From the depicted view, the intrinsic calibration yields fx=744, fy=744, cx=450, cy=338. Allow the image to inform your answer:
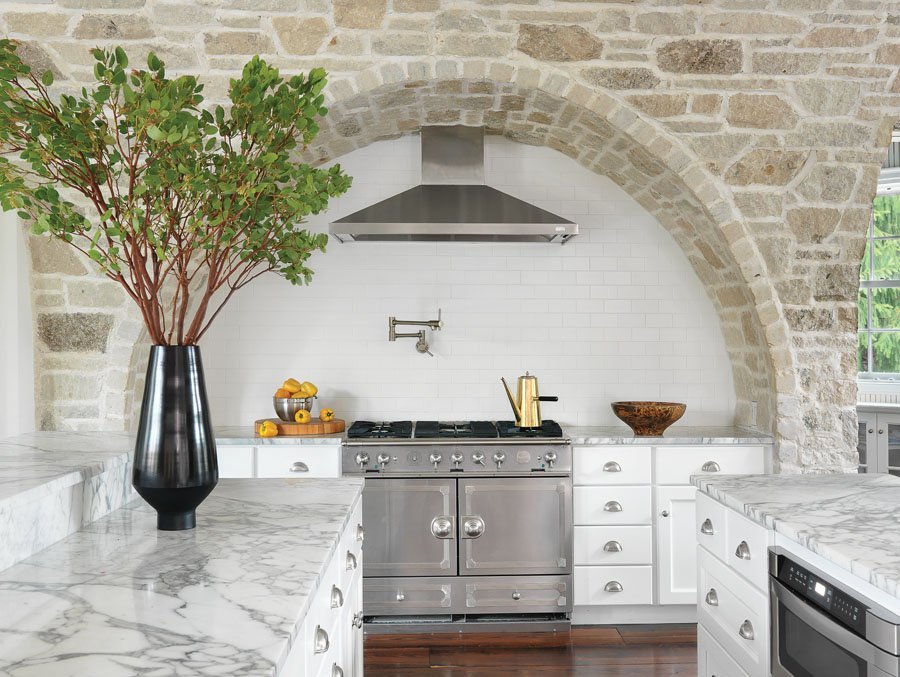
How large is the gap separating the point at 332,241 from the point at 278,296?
18.8 inches

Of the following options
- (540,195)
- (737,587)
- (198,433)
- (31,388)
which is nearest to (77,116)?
(198,433)

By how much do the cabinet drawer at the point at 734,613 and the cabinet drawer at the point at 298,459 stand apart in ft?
6.63

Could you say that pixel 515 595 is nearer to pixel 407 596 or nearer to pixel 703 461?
pixel 407 596

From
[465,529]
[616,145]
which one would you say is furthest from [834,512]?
[616,145]

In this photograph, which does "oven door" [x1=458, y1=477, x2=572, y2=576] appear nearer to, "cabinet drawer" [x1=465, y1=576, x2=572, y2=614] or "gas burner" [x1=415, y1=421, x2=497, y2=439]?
"cabinet drawer" [x1=465, y1=576, x2=572, y2=614]

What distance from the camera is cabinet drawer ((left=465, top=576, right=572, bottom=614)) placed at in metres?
3.96

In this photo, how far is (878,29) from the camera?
3.90 meters

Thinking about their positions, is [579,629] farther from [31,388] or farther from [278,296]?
[31,388]

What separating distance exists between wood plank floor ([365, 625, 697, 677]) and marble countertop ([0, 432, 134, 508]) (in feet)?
6.10

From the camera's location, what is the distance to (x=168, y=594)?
129 centimetres

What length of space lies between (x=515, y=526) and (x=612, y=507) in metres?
0.53

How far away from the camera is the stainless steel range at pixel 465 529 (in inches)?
155

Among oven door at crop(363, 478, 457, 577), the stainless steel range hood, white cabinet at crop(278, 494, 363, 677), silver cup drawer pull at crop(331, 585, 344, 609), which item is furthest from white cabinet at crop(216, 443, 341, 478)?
silver cup drawer pull at crop(331, 585, 344, 609)

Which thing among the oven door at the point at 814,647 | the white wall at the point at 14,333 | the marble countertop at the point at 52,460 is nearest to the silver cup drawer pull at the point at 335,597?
the marble countertop at the point at 52,460
